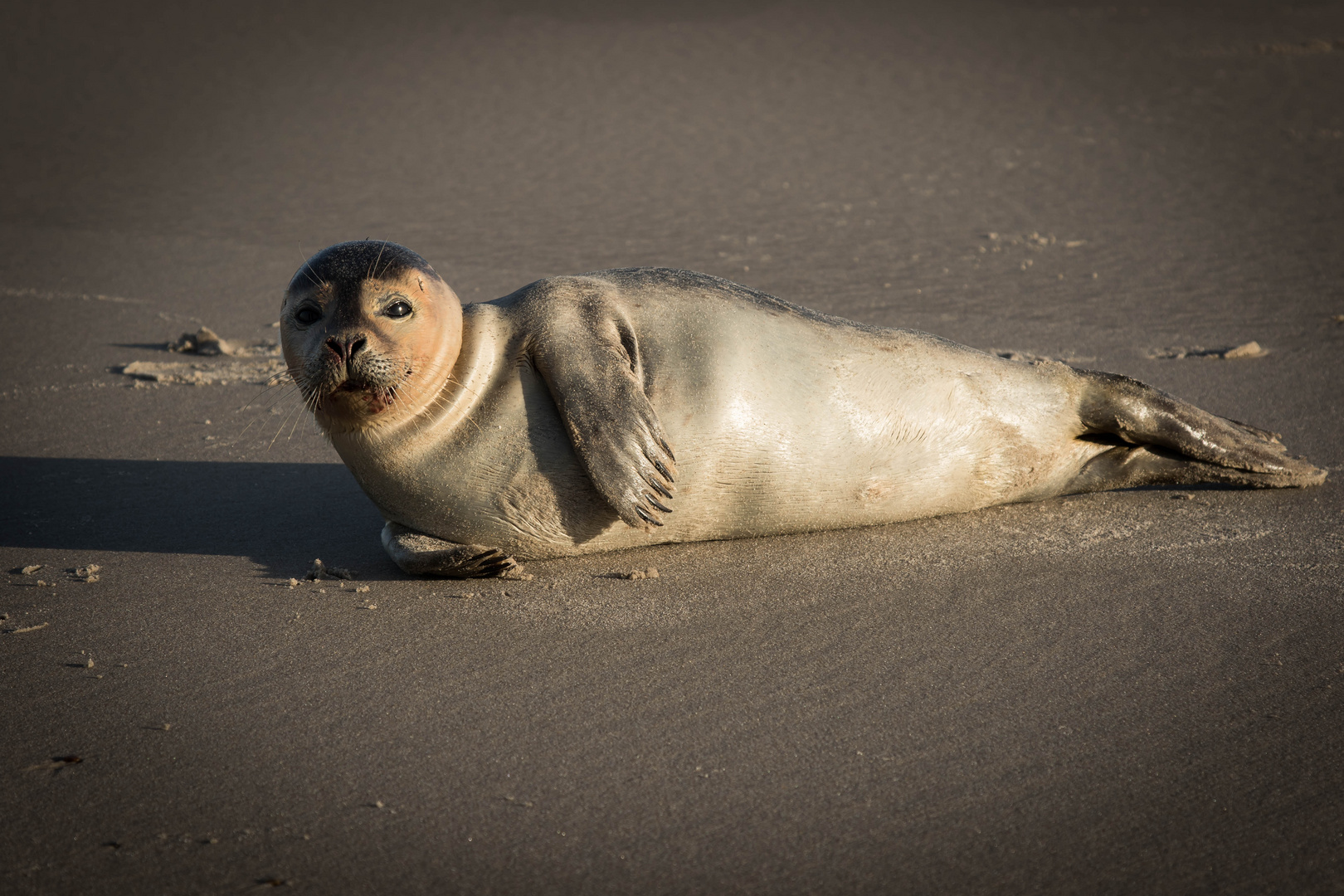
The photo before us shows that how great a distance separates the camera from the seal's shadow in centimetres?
399

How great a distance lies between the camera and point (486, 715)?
9.48 ft

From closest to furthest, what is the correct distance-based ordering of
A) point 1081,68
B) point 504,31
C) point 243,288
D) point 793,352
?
point 793,352
point 243,288
point 1081,68
point 504,31

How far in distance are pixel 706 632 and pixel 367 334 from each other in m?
1.31

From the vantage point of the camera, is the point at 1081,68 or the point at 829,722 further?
the point at 1081,68

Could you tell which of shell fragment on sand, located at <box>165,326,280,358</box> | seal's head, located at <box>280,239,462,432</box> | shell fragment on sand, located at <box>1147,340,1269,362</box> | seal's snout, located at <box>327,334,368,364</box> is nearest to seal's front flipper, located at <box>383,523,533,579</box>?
seal's head, located at <box>280,239,462,432</box>

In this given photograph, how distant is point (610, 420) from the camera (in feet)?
11.3

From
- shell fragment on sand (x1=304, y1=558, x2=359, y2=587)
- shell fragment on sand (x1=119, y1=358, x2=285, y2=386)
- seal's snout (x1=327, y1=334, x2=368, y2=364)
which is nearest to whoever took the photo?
seal's snout (x1=327, y1=334, x2=368, y2=364)

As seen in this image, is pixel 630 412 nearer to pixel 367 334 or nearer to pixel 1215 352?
pixel 367 334

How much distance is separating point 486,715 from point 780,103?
35.9 feet

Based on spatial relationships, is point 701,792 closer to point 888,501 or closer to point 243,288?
point 888,501

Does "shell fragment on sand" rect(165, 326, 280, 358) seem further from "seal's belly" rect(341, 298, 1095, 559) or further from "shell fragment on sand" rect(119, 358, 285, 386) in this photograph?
"seal's belly" rect(341, 298, 1095, 559)

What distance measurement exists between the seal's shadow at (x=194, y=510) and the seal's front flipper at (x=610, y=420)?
0.83m

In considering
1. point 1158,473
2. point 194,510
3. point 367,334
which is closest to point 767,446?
point 367,334

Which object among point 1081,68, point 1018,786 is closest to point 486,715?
point 1018,786
